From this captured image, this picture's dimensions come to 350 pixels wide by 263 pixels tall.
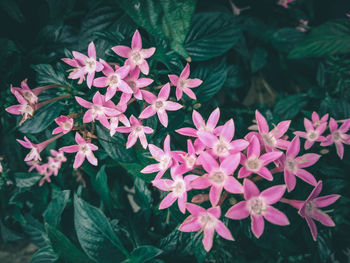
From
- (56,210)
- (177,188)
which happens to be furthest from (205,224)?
(56,210)

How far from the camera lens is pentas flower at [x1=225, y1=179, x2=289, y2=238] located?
463 mm

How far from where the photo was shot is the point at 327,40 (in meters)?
0.93

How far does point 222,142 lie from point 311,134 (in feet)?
1.19

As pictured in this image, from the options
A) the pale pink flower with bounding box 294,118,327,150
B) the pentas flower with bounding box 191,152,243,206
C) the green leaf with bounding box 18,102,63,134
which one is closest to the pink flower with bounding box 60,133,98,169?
the green leaf with bounding box 18,102,63,134

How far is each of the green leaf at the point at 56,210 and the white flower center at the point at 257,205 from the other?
0.62 metres

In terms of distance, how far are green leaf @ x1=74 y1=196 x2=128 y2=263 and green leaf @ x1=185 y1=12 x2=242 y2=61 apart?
600mm

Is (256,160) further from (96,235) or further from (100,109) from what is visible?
(96,235)

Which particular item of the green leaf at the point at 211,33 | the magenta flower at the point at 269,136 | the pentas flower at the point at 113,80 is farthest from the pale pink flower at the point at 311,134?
the pentas flower at the point at 113,80

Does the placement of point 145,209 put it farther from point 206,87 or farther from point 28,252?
point 28,252

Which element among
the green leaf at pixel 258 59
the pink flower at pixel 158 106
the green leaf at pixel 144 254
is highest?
the pink flower at pixel 158 106

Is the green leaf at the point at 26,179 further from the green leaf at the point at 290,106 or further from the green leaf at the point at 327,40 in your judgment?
the green leaf at the point at 327,40

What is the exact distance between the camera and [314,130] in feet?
2.38

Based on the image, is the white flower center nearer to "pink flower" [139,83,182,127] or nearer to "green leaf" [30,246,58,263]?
"pink flower" [139,83,182,127]

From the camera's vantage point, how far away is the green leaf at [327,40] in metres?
0.91
